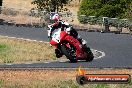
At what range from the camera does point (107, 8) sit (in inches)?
2104

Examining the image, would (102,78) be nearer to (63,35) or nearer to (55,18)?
(55,18)

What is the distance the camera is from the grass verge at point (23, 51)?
2364cm

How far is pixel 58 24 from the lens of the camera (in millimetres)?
9766

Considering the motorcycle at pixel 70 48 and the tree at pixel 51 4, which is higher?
the motorcycle at pixel 70 48

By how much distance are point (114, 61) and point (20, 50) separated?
22.2ft

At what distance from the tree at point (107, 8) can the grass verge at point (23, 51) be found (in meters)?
21.1

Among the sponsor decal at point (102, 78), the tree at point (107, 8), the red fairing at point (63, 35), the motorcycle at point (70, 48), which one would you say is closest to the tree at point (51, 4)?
the tree at point (107, 8)

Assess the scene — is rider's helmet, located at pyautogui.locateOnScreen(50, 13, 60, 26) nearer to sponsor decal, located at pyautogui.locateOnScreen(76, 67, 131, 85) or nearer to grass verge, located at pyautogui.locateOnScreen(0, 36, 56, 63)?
sponsor decal, located at pyautogui.locateOnScreen(76, 67, 131, 85)

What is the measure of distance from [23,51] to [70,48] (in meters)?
15.8

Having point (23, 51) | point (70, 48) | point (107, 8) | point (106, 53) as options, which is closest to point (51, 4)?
point (107, 8)

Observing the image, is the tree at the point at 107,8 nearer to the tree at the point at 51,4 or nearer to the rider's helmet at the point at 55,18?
the tree at the point at 51,4

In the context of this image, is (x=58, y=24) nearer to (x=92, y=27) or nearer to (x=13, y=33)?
(x=13, y=33)

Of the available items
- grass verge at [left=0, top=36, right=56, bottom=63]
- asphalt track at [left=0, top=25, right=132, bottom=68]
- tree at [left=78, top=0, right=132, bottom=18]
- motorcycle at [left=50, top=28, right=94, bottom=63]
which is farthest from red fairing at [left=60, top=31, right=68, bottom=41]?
tree at [left=78, top=0, right=132, bottom=18]

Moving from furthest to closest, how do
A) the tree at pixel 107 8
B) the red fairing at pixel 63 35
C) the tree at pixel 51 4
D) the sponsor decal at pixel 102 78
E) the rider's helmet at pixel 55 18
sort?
1. the tree at pixel 51 4
2. the tree at pixel 107 8
3. the red fairing at pixel 63 35
4. the rider's helmet at pixel 55 18
5. the sponsor decal at pixel 102 78
